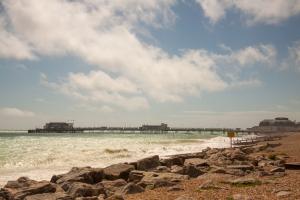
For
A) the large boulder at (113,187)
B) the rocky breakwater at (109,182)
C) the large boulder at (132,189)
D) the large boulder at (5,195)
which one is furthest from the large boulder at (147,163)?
the large boulder at (5,195)

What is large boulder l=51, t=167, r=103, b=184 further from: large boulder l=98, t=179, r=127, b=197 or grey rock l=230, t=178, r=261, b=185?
grey rock l=230, t=178, r=261, b=185

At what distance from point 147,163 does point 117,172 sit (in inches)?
133

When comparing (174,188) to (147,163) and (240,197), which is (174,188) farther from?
(147,163)

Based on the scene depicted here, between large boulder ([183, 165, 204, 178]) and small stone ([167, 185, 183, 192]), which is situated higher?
large boulder ([183, 165, 204, 178])

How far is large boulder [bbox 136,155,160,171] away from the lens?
→ 2086 cm

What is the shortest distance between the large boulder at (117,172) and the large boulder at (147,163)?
5.63 ft

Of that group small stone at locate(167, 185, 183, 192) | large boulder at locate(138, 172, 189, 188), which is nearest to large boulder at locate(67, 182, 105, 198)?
large boulder at locate(138, 172, 189, 188)

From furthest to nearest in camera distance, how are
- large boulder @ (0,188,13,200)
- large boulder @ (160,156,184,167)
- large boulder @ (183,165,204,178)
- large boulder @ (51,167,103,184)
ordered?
large boulder @ (160,156,184,167), large boulder @ (183,165,204,178), large boulder @ (51,167,103,184), large boulder @ (0,188,13,200)

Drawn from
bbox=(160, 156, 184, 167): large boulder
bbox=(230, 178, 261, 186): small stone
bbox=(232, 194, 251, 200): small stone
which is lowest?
bbox=(232, 194, 251, 200): small stone

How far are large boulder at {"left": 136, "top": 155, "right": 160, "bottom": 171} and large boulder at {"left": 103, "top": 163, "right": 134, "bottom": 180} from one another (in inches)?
67.5

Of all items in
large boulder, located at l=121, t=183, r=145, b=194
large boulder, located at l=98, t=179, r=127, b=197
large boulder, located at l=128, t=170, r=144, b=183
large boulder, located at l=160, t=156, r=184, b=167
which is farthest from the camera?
large boulder, located at l=160, t=156, r=184, b=167

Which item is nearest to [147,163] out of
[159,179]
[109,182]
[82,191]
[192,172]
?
[192,172]

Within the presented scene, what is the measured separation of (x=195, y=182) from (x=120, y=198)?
3900 millimetres

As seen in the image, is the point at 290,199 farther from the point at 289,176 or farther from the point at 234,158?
the point at 234,158
